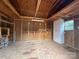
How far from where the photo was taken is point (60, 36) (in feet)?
→ 24.4

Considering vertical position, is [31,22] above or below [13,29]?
above

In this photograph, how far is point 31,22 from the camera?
913 cm

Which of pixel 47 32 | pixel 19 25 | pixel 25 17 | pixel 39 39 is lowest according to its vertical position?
pixel 39 39

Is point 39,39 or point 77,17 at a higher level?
point 77,17

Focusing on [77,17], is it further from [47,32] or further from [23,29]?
[23,29]

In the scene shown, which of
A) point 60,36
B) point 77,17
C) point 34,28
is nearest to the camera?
point 77,17

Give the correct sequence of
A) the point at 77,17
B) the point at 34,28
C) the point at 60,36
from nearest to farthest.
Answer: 1. the point at 77,17
2. the point at 60,36
3. the point at 34,28

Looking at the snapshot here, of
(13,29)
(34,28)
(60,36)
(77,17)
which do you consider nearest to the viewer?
(77,17)

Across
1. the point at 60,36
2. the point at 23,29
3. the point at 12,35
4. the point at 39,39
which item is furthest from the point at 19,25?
the point at 60,36

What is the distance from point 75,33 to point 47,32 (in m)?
4.13

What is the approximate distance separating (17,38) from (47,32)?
2857 millimetres

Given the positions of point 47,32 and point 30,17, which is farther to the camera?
point 47,32

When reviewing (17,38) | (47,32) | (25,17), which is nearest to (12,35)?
(17,38)

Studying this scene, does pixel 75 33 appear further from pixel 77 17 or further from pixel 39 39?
pixel 39 39
